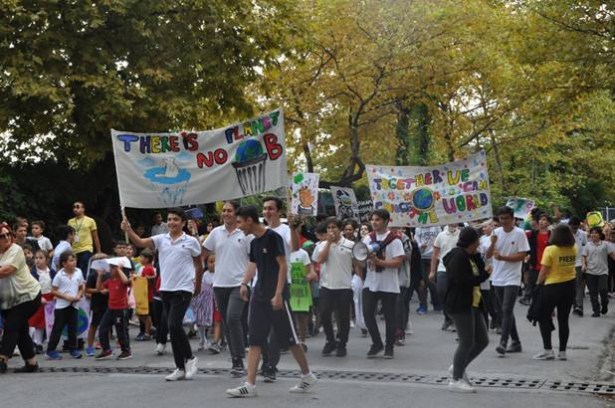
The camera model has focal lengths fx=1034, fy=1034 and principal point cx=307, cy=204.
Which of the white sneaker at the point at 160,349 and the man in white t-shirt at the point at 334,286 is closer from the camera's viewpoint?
the man in white t-shirt at the point at 334,286

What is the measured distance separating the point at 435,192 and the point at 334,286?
172 inches

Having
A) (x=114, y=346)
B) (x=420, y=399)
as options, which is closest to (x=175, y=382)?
(x=420, y=399)

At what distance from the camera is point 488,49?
1164 inches

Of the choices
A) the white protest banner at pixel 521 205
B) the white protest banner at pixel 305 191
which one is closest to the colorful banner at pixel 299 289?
the white protest banner at pixel 305 191

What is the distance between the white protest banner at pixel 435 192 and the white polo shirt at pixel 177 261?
6.32 metres

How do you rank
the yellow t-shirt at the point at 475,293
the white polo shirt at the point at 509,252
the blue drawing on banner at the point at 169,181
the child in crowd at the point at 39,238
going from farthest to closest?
the child in crowd at the point at 39,238 → the white polo shirt at the point at 509,252 → the blue drawing on banner at the point at 169,181 → the yellow t-shirt at the point at 475,293

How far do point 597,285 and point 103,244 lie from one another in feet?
31.5

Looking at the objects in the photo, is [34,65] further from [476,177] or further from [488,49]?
[488,49]

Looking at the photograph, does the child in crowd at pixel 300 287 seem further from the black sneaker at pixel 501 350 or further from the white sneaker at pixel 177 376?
the white sneaker at pixel 177 376

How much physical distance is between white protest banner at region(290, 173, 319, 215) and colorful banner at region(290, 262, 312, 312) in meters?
8.74

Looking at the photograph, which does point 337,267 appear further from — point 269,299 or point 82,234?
point 82,234

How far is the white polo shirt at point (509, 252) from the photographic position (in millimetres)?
12492

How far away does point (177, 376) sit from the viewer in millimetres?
10406

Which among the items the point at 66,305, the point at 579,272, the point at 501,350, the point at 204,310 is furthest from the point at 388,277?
the point at 579,272
